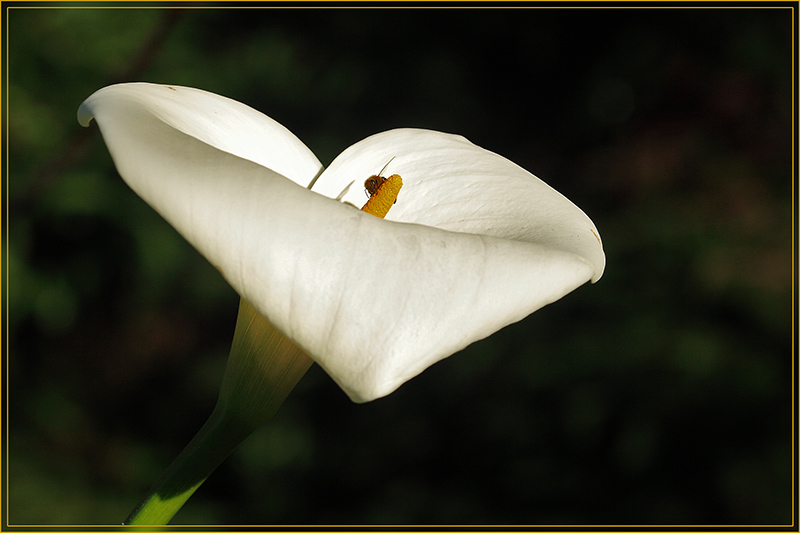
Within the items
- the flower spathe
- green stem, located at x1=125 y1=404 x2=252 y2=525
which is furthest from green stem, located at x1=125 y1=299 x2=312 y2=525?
the flower spathe

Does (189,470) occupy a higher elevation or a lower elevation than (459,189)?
lower

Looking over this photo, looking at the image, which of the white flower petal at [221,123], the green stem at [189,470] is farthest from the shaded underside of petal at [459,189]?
the green stem at [189,470]

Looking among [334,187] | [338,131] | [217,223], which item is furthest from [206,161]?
[338,131]

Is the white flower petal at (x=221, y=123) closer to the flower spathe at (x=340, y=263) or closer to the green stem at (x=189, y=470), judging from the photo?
the flower spathe at (x=340, y=263)

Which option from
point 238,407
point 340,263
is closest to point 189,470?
point 238,407

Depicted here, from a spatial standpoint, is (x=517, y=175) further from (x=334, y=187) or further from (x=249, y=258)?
(x=249, y=258)

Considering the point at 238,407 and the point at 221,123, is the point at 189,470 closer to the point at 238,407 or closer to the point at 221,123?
the point at 238,407
